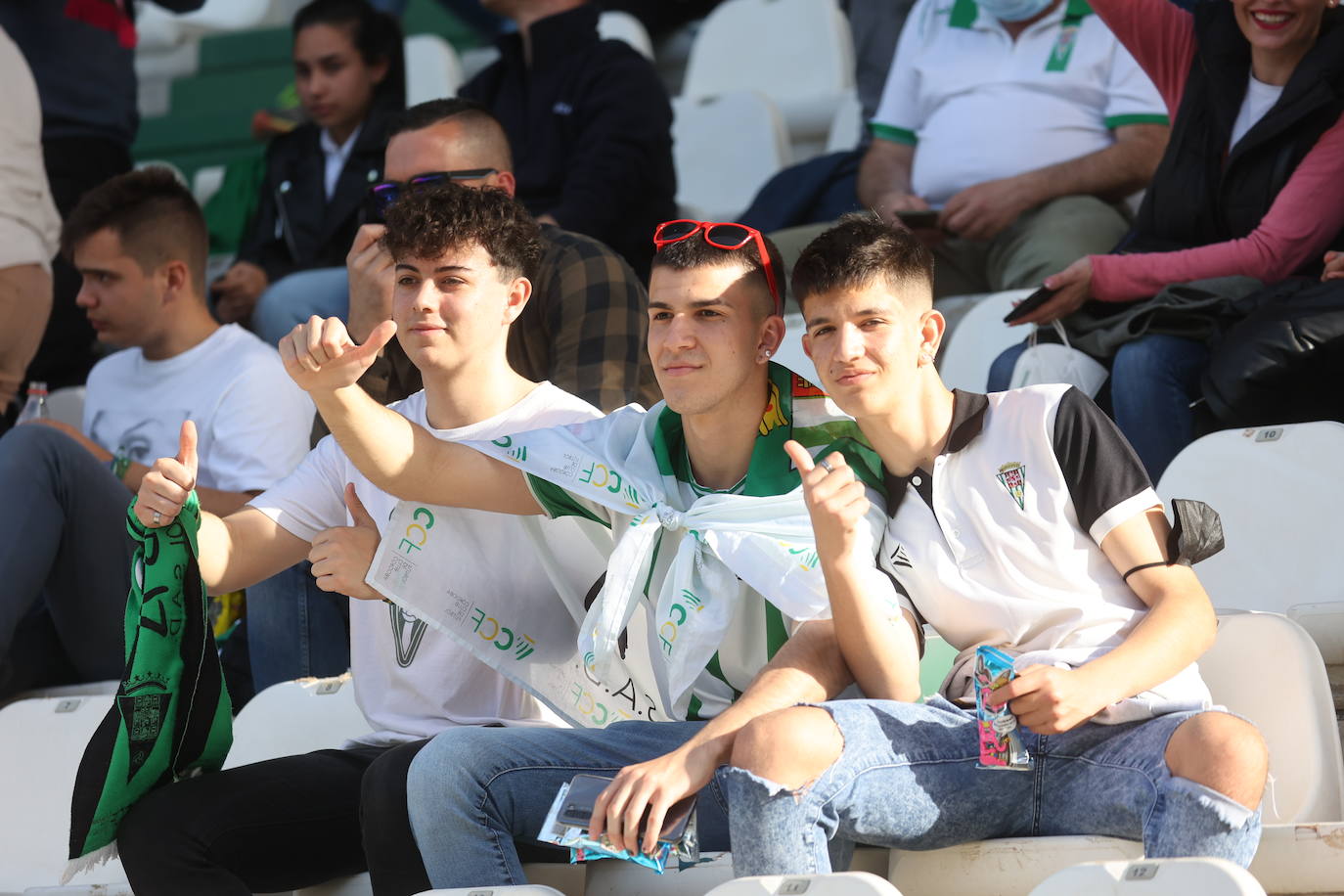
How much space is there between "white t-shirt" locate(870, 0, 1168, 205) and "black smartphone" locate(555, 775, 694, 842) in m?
2.36

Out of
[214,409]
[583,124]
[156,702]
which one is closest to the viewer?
[156,702]

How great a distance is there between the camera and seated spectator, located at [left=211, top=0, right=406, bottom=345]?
4.27 meters

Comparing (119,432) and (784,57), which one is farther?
(784,57)

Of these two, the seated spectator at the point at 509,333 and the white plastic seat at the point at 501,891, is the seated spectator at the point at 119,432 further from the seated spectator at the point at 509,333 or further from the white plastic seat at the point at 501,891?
the white plastic seat at the point at 501,891

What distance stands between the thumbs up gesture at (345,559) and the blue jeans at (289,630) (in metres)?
0.67

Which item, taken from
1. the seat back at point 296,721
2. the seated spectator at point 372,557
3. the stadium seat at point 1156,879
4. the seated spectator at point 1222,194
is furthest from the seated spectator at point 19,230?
the stadium seat at point 1156,879

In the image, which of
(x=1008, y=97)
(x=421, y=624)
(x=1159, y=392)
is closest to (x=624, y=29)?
(x=1008, y=97)

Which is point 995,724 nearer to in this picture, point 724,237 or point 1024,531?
point 1024,531

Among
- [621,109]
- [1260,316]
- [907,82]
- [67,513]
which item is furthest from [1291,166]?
[67,513]

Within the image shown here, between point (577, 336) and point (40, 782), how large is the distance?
1.19m

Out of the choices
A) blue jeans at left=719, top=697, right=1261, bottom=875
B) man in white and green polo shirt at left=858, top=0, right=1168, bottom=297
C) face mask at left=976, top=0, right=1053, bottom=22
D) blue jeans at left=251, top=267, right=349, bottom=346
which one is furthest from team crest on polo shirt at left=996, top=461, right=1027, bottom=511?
face mask at left=976, top=0, right=1053, bottom=22

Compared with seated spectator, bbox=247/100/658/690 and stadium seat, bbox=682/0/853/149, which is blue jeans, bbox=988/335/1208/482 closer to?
seated spectator, bbox=247/100/658/690

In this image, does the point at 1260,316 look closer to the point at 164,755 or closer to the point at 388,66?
the point at 164,755

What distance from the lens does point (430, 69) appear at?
19.6ft
